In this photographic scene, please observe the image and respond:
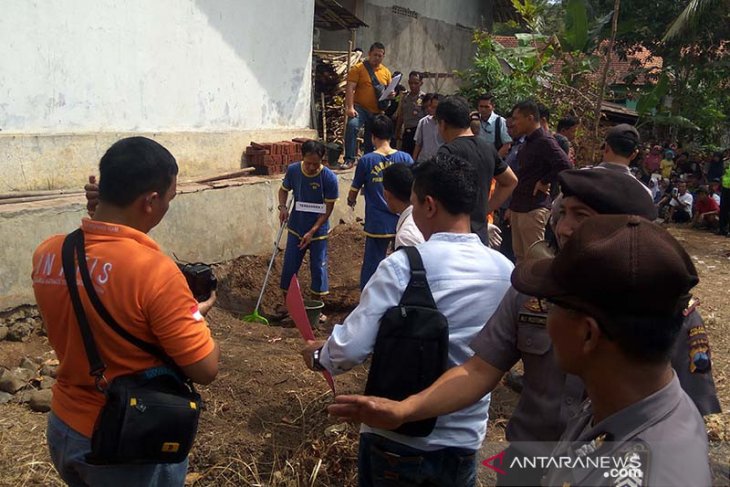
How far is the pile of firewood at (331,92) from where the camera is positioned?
10.8 meters

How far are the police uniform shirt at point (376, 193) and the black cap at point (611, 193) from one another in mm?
4196

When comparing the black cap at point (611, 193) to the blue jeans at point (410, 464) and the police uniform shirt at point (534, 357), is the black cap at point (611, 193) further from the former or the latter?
the blue jeans at point (410, 464)

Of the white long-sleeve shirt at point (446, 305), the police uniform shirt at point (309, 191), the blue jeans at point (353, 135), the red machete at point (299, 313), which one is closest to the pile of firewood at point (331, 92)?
the blue jeans at point (353, 135)

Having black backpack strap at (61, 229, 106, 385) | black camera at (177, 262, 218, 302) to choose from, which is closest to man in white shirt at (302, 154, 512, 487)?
black camera at (177, 262, 218, 302)

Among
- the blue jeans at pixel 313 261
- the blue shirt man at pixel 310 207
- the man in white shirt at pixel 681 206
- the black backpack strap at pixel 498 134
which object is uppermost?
the black backpack strap at pixel 498 134

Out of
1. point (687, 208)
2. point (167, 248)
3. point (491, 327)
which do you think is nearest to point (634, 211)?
point (491, 327)

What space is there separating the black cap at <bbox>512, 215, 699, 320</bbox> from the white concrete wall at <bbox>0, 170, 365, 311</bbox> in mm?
5080

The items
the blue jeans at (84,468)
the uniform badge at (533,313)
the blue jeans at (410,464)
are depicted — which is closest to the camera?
the uniform badge at (533,313)

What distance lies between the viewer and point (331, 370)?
2279 millimetres

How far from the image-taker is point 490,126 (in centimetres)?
819

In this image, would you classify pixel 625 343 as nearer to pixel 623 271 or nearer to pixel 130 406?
pixel 623 271

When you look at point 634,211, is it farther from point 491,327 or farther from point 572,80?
point 572,80

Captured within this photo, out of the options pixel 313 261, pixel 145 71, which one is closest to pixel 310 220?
pixel 313 261

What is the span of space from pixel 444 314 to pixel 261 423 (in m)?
2.40
